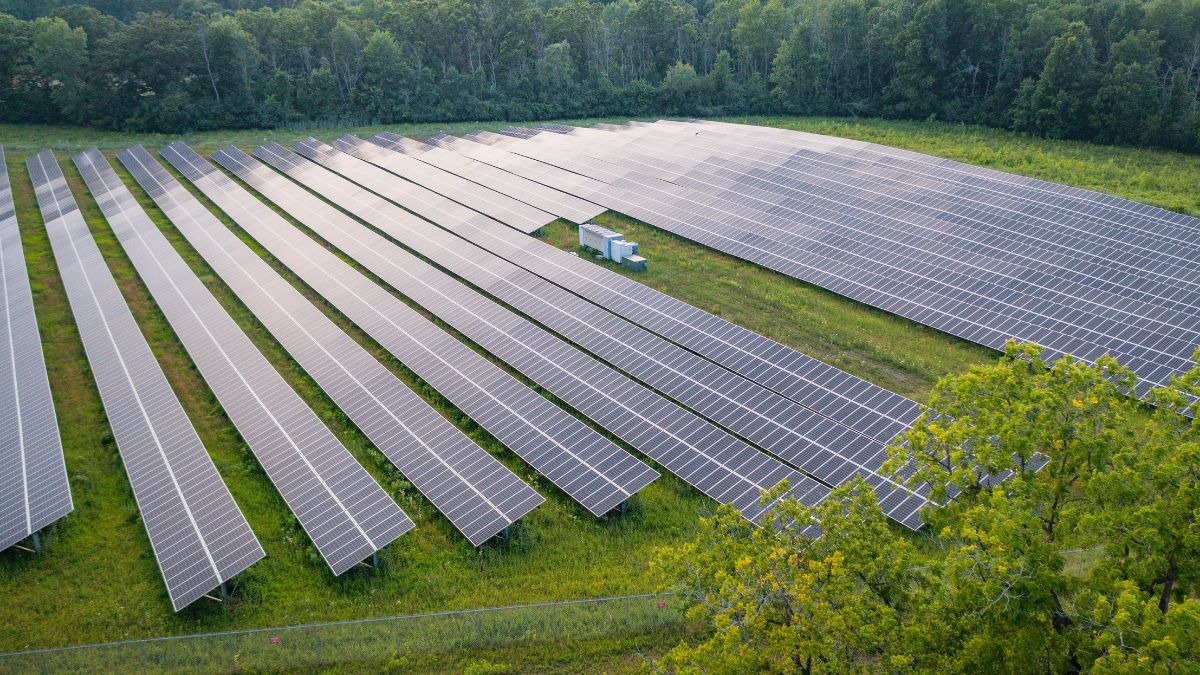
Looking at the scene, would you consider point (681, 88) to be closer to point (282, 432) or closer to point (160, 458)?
point (282, 432)

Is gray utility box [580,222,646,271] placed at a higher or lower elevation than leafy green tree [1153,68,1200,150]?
higher

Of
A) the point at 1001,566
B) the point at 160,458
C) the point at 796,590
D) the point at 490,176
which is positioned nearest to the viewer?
the point at 1001,566

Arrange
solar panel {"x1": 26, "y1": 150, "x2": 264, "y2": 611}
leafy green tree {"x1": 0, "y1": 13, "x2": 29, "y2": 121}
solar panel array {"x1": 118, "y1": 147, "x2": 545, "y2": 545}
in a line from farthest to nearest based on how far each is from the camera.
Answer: leafy green tree {"x1": 0, "y1": 13, "x2": 29, "y2": 121} < solar panel array {"x1": 118, "y1": 147, "x2": 545, "y2": 545} < solar panel {"x1": 26, "y1": 150, "x2": 264, "y2": 611}

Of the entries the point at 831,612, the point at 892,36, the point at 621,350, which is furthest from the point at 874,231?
the point at 892,36

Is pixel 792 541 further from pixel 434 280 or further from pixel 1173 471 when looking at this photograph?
pixel 434 280

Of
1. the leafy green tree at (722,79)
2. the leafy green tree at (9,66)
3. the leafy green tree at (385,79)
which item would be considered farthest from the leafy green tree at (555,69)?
the leafy green tree at (9,66)

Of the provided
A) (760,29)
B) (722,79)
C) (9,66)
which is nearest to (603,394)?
(722,79)

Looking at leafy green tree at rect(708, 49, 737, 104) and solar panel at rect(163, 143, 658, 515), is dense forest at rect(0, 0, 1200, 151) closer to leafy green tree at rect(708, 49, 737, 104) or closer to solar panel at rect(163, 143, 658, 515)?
leafy green tree at rect(708, 49, 737, 104)

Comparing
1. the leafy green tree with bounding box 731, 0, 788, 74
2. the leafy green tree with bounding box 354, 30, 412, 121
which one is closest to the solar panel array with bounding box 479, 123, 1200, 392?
the leafy green tree with bounding box 354, 30, 412, 121
